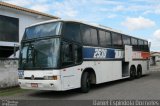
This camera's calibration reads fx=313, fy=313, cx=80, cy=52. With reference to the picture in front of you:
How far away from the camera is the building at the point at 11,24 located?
1989 centimetres

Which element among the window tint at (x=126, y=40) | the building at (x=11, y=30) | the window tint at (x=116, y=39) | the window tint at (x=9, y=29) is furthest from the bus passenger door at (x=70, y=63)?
the window tint at (x=9, y=29)

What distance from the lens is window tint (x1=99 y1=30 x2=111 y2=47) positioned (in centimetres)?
1684

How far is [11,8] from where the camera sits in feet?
65.9

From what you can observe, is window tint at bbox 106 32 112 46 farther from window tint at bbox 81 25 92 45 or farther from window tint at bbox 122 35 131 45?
window tint at bbox 122 35 131 45

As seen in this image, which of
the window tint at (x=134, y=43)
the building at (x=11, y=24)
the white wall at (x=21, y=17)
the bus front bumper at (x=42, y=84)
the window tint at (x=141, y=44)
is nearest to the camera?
the bus front bumper at (x=42, y=84)

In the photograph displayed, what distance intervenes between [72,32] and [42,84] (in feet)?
9.06

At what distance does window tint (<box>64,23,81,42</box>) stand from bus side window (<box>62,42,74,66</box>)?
15.6 inches

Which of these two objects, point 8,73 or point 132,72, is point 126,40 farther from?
point 8,73

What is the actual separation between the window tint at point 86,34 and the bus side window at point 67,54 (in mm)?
1519

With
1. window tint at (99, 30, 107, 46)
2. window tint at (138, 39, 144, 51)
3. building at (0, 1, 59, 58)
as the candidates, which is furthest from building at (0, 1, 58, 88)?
window tint at (138, 39, 144, 51)

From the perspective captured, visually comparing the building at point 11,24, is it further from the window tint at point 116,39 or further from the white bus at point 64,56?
the window tint at point 116,39

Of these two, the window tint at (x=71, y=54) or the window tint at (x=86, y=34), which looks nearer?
the window tint at (x=71, y=54)

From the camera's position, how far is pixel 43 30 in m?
13.9

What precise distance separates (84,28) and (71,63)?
2429mm
